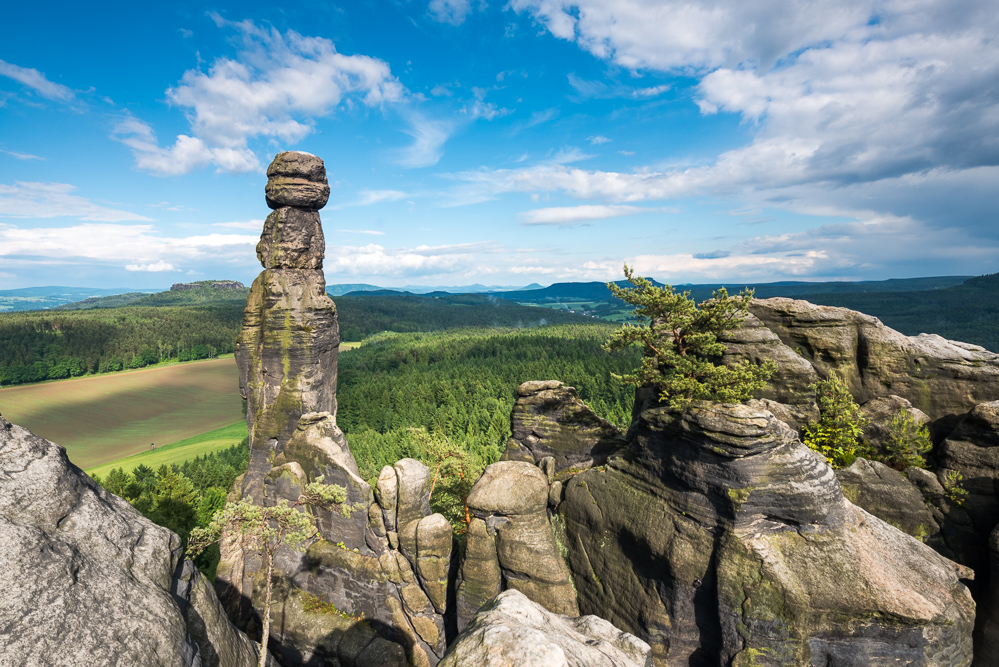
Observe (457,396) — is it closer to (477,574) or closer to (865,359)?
(477,574)

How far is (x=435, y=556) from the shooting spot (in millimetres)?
20844

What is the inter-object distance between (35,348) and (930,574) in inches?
8897

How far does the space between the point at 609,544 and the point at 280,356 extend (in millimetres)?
24004

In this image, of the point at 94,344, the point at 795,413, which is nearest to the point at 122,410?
the point at 94,344

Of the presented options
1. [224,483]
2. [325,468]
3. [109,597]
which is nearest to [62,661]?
[109,597]

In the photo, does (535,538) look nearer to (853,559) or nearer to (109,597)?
(853,559)

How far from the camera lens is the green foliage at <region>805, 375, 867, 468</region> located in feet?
64.0

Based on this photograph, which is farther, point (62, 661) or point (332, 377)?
point (332, 377)

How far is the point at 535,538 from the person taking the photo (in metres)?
19.8

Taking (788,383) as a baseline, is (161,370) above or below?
below

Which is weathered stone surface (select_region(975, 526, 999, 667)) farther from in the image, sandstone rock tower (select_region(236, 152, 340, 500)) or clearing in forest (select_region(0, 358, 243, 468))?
clearing in forest (select_region(0, 358, 243, 468))

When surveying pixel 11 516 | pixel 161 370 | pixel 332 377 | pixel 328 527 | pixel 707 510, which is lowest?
pixel 161 370

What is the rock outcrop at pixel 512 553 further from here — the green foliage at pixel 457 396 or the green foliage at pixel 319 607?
the green foliage at pixel 457 396

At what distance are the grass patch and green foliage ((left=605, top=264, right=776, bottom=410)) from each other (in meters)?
81.7
